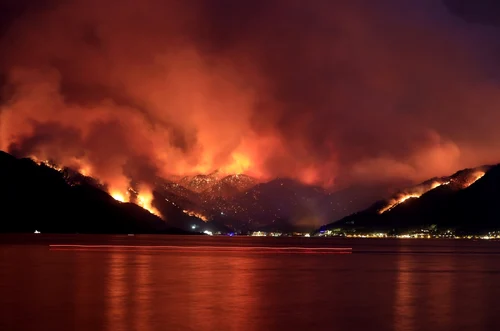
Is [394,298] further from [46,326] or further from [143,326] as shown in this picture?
[46,326]

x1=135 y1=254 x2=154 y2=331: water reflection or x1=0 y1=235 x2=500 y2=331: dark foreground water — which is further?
x1=0 y1=235 x2=500 y2=331: dark foreground water

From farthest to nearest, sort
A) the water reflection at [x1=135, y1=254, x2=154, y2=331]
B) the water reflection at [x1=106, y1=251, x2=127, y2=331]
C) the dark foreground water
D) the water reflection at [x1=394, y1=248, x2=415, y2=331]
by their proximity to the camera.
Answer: the water reflection at [x1=394, y1=248, x2=415, y2=331] < the dark foreground water < the water reflection at [x1=135, y1=254, x2=154, y2=331] < the water reflection at [x1=106, y1=251, x2=127, y2=331]

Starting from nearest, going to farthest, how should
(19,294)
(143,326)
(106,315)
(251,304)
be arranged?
(143,326), (106,315), (251,304), (19,294)

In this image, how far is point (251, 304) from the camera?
124 feet

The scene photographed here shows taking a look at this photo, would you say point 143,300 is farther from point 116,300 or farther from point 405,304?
point 405,304

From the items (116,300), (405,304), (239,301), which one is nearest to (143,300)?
(116,300)

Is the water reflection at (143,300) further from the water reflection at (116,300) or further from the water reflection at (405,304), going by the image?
the water reflection at (405,304)

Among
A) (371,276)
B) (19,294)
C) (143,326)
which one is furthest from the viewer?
(371,276)

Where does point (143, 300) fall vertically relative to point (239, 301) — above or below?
above

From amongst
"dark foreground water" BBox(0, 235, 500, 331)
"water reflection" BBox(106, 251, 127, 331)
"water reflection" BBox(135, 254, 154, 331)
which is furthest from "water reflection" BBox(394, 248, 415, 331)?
"water reflection" BBox(106, 251, 127, 331)

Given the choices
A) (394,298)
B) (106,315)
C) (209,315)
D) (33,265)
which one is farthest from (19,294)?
(33,265)

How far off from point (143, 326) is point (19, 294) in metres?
14.8

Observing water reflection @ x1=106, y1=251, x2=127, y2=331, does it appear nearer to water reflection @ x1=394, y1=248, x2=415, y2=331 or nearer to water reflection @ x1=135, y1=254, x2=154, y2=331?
water reflection @ x1=135, y1=254, x2=154, y2=331

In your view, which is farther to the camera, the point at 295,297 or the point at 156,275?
the point at 156,275
